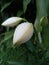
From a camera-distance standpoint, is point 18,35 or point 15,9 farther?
point 15,9

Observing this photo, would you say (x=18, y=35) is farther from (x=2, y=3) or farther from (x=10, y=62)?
(x=2, y=3)

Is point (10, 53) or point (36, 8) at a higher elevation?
point (36, 8)

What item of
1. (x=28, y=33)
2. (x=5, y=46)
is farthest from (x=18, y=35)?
(x=5, y=46)

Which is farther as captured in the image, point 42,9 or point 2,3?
point 2,3

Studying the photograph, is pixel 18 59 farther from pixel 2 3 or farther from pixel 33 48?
pixel 2 3

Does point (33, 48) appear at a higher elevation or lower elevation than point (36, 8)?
lower

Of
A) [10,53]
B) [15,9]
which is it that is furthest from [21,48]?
[15,9]
